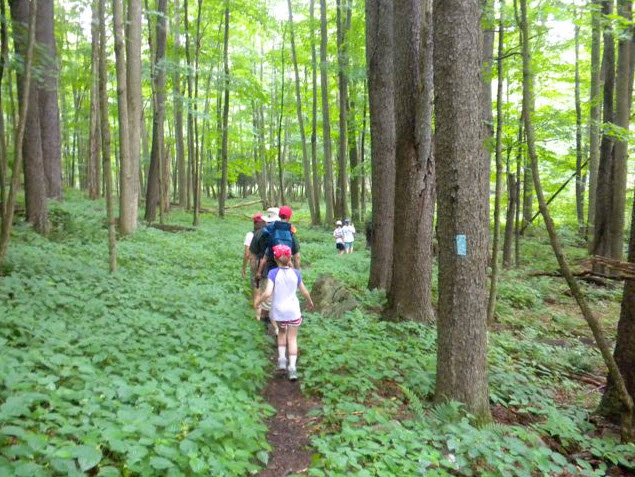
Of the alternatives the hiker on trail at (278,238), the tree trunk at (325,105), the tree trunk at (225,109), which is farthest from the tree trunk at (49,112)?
the tree trunk at (325,105)

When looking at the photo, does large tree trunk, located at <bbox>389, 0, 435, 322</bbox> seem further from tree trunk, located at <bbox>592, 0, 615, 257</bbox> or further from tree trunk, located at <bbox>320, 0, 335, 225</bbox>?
tree trunk, located at <bbox>320, 0, 335, 225</bbox>

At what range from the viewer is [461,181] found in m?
3.79

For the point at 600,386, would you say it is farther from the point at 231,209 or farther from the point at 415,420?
the point at 231,209

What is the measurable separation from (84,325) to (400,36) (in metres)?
6.23

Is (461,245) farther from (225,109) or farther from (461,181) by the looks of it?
(225,109)

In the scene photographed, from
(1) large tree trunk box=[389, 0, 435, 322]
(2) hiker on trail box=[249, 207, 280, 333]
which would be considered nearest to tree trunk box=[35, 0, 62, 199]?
(2) hiker on trail box=[249, 207, 280, 333]

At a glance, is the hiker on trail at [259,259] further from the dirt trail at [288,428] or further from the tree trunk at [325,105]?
the tree trunk at [325,105]

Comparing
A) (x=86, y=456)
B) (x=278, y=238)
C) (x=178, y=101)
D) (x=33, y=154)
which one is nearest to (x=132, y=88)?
(x=33, y=154)

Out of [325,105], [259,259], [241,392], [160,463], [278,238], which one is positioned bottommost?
[241,392]

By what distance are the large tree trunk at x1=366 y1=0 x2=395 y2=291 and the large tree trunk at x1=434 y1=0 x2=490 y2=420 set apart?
437cm

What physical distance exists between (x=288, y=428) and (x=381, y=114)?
614 cm

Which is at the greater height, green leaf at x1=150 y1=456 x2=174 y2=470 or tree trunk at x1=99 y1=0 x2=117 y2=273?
tree trunk at x1=99 y1=0 x2=117 y2=273

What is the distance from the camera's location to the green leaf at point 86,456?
2.41 m

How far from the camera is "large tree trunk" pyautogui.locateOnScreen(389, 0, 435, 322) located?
648 centimetres
